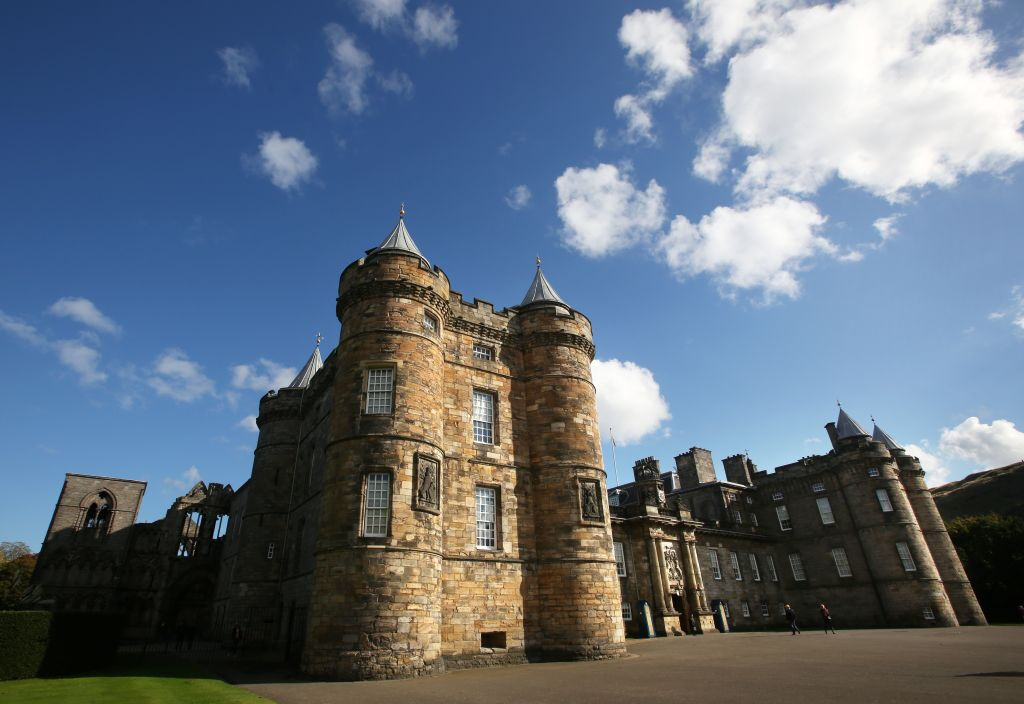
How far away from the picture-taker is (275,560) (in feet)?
93.7

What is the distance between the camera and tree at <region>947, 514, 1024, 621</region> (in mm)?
39938

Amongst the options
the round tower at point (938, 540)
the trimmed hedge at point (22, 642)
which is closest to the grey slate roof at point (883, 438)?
the round tower at point (938, 540)

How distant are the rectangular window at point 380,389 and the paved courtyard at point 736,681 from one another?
852cm

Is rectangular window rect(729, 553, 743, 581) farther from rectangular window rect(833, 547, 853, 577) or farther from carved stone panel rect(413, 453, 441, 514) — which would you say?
carved stone panel rect(413, 453, 441, 514)

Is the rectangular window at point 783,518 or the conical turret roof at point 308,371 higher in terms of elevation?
the conical turret roof at point 308,371

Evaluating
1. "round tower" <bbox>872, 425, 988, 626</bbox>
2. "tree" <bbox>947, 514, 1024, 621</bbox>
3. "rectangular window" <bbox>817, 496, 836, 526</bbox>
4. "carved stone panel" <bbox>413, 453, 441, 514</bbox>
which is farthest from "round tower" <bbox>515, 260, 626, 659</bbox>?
"tree" <bbox>947, 514, 1024, 621</bbox>

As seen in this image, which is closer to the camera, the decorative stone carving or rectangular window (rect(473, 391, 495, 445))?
the decorative stone carving

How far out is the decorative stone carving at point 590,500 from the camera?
22.0m

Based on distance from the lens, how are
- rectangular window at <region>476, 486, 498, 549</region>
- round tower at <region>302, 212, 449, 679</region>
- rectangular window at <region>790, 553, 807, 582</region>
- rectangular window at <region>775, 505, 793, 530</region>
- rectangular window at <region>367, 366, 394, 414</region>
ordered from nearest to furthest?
round tower at <region>302, 212, 449, 679</region>
rectangular window at <region>367, 366, 394, 414</region>
rectangular window at <region>476, 486, 498, 549</region>
rectangular window at <region>790, 553, 807, 582</region>
rectangular window at <region>775, 505, 793, 530</region>

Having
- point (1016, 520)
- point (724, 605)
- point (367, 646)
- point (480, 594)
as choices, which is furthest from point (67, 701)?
point (1016, 520)

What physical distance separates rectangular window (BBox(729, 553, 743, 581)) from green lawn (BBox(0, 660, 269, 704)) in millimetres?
35560

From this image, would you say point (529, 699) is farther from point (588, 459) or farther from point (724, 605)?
point (724, 605)

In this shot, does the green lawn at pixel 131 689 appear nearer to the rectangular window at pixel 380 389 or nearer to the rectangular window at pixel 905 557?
the rectangular window at pixel 380 389

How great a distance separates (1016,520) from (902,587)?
13860 mm
